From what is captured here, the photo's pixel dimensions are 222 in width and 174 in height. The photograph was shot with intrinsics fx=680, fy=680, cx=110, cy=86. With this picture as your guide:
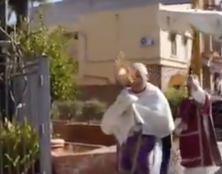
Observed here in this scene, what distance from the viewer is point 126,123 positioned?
646 cm

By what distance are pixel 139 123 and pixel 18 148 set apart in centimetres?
134

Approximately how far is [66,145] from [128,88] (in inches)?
133

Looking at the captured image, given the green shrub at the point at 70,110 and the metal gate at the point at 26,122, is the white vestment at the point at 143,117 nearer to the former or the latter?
the metal gate at the point at 26,122

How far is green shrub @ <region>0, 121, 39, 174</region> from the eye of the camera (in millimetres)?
6696

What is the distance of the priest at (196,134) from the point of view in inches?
297

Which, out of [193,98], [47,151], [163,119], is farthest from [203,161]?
[47,151]

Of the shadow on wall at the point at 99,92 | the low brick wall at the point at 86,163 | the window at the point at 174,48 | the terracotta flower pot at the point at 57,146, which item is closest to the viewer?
the low brick wall at the point at 86,163

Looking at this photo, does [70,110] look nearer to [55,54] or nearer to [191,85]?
[55,54]

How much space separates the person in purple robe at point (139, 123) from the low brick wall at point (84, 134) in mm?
3766

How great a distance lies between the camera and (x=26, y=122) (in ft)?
21.7

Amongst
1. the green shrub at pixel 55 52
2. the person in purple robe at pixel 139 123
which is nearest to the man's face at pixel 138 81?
the person in purple robe at pixel 139 123

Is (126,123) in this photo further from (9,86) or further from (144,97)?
(9,86)

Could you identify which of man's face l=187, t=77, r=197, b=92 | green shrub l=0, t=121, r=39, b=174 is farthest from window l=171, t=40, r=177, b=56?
green shrub l=0, t=121, r=39, b=174

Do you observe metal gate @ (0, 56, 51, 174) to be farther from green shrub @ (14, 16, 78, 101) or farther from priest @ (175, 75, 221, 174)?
green shrub @ (14, 16, 78, 101)
